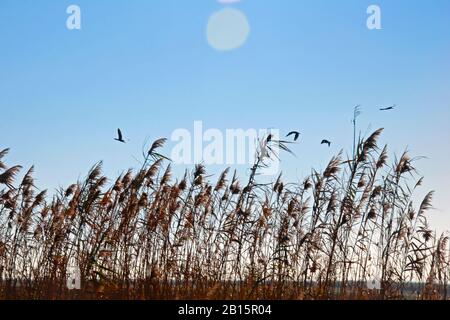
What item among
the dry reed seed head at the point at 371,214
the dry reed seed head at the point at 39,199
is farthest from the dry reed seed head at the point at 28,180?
the dry reed seed head at the point at 371,214

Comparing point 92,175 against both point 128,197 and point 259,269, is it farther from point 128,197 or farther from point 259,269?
point 259,269

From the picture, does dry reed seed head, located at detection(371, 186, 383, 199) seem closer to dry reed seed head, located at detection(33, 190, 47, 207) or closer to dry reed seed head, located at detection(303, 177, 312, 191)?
dry reed seed head, located at detection(303, 177, 312, 191)

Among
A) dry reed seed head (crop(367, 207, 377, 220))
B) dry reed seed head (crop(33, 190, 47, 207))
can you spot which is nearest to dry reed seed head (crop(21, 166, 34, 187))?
dry reed seed head (crop(33, 190, 47, 207))

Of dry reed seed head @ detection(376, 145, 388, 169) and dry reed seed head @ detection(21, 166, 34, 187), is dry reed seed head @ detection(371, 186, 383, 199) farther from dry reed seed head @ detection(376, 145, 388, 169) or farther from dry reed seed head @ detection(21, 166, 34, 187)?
dry reed seed head @ detection(21, 166, 34, 187)

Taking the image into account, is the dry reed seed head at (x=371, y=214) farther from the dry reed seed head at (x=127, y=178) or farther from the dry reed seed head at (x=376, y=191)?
the dry reed seed head at (x=127, y=178)

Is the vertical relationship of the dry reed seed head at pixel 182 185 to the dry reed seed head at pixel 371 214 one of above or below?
above

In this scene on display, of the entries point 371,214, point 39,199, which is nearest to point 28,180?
point 39,199

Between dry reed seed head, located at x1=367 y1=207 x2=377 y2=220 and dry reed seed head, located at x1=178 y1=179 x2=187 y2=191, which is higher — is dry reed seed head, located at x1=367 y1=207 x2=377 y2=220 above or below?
below

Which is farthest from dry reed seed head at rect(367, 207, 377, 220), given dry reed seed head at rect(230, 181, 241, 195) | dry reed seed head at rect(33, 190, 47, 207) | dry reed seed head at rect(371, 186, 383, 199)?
dry reed seed head at rect(33, 190, 47, 207)

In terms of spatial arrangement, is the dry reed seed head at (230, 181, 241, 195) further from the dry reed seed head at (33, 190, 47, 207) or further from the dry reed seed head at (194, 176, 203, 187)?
the dry reed seed head at (33, 190, 47, 207)

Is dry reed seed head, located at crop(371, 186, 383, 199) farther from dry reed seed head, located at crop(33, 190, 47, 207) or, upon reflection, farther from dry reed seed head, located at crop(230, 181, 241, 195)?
dry reed seed head, located at crop(33, 190, 47, 207)

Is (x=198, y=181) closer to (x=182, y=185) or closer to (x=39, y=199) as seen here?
(x=182, y=185)
